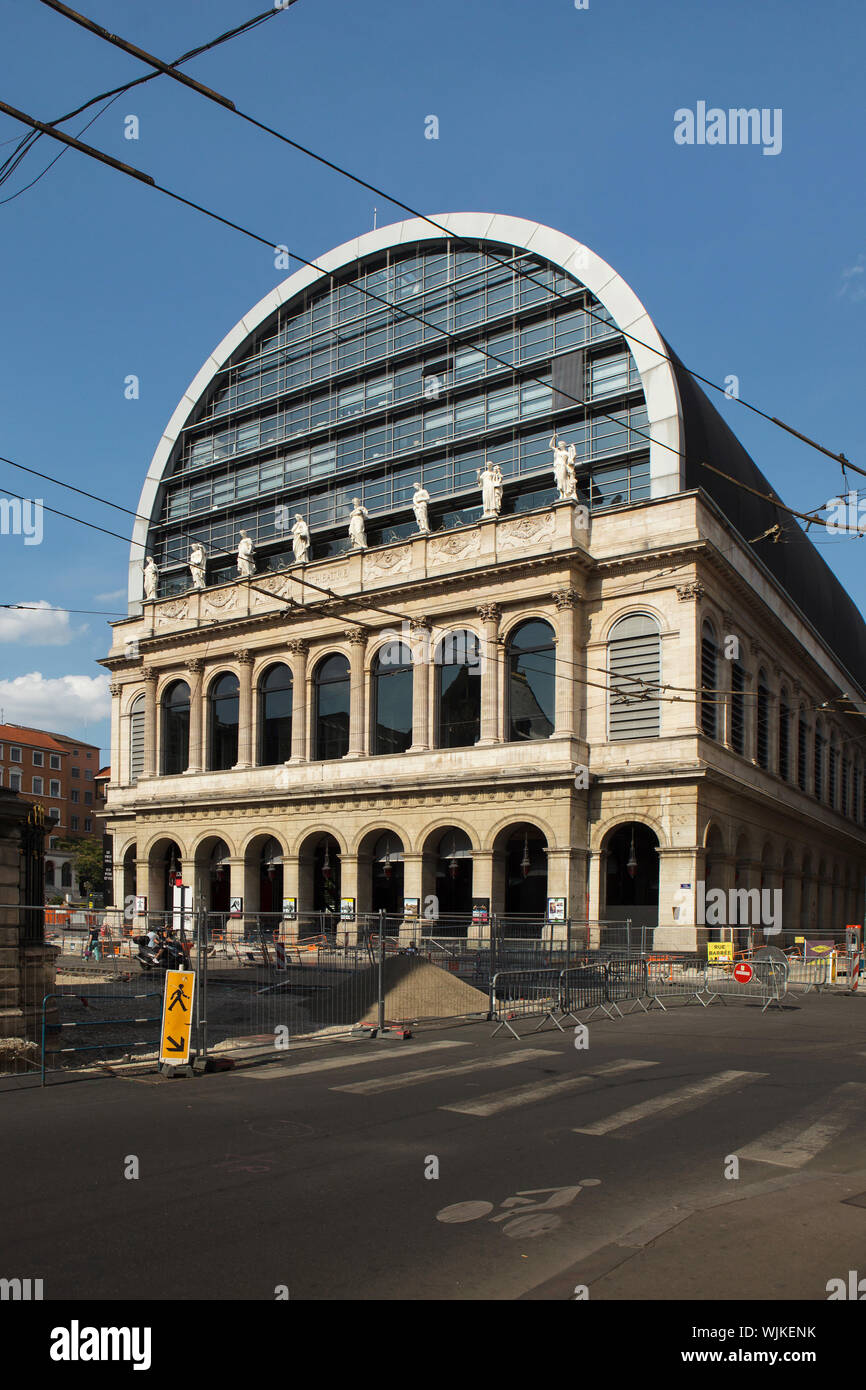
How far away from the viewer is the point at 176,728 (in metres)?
52.8

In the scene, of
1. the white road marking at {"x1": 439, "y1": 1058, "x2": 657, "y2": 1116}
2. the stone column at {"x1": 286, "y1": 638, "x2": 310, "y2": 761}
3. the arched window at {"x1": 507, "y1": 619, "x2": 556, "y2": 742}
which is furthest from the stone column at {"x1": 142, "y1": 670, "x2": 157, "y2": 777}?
the white road marking at {"x1": 439, "y1": 1058, "x2": 657, "y2": 1116}

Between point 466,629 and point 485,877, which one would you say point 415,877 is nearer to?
point 485,877

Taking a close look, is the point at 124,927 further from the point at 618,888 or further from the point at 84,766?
the point at 84,766

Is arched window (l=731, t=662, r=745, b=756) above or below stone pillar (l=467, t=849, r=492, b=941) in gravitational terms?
above

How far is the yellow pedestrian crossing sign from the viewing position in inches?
536

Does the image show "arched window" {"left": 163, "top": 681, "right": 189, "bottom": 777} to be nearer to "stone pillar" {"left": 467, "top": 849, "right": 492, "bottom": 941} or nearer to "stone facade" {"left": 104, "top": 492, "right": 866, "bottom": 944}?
"stone facade" {"left": 104, "top": 492, "right": 866, "bottom": 944}

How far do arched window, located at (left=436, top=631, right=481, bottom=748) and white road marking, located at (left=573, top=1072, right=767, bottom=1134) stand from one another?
2776cm

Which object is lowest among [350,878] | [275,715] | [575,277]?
[350,878]

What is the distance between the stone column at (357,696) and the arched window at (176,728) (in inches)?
458

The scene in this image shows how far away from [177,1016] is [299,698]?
32821mm

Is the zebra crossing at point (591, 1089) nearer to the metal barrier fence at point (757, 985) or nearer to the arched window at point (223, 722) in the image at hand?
the metal barrier fence at point (757, 985)

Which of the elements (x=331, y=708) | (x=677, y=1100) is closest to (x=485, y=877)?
(x=331, y=708)

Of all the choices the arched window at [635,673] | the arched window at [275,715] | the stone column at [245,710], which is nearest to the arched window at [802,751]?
the arched window at [635,673]

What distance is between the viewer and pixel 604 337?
42125 mm
